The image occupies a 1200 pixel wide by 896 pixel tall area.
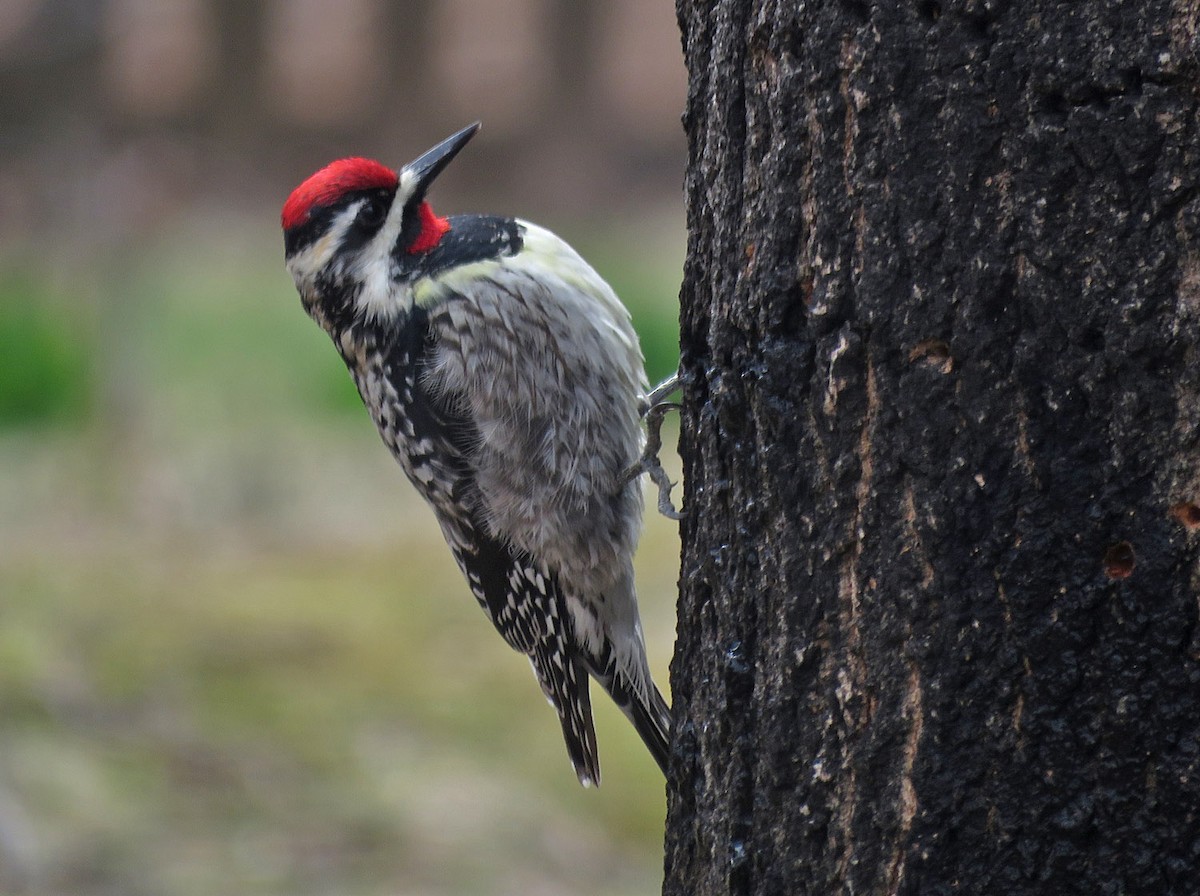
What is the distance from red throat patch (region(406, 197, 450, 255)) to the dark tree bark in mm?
1337

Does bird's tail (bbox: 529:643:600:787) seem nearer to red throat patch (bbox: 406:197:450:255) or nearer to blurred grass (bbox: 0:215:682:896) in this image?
red throat patch (bbox: 406:197:450:255)

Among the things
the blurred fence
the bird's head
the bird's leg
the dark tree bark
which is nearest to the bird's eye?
the bird's head

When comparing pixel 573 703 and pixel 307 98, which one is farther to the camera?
pixel 307 98

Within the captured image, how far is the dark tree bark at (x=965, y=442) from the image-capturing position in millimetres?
1589

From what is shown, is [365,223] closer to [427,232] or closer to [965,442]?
[427,232]

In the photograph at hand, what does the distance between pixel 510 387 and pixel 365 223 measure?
19.9 inches

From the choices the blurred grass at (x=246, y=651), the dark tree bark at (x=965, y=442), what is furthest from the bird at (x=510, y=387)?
the blurred grass at (x=246, y=651)

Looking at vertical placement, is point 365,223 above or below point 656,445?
above

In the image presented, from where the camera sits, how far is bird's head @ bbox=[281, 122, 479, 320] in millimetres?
3158

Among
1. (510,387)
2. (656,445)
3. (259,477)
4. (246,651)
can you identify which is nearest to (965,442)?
(656,445)

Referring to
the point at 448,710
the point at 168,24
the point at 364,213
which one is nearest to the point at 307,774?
the point at 448,710

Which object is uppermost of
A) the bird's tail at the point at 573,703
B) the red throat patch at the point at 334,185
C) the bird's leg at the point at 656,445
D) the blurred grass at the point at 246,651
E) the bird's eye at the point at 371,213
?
the red throat patch at the point at 334,185

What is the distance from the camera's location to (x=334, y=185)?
3.15m

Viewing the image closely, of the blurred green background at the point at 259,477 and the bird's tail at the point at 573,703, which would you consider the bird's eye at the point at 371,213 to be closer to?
the bird's tail at the point at 573,703
